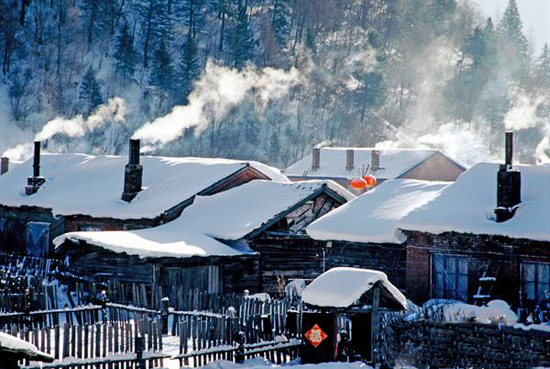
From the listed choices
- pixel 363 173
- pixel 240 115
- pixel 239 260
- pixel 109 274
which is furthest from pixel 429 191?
pixel 240 115

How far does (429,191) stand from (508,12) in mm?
98434

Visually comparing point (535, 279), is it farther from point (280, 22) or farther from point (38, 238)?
point (280, 22)

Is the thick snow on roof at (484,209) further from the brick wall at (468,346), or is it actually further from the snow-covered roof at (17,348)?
the snow-covered roof at (17,348)

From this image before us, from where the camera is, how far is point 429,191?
3175 cm

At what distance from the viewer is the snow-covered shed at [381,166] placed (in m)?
65.1

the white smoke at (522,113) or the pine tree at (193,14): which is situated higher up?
the pine tree at (193,14)

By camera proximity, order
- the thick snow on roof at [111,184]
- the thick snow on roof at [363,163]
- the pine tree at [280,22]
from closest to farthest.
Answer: the thick snow on roof at [111,184] < the thick snow on roof at [363,163] < the pine tree at [280,22]

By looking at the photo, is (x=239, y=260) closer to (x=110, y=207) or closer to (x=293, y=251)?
(x=293, y=251)

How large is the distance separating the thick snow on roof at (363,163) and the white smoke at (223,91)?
21.6 metres

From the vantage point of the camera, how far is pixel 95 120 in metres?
91.5

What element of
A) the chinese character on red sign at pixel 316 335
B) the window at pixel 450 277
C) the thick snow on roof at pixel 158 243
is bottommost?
the chinese character on red sign at pixel 316 335

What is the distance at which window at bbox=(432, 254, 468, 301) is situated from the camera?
91.8 ft

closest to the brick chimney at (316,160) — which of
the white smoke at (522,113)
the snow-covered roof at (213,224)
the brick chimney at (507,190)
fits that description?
the snow-covered roof at (213,224)

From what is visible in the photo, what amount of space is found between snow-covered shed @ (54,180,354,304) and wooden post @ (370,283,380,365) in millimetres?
10801
